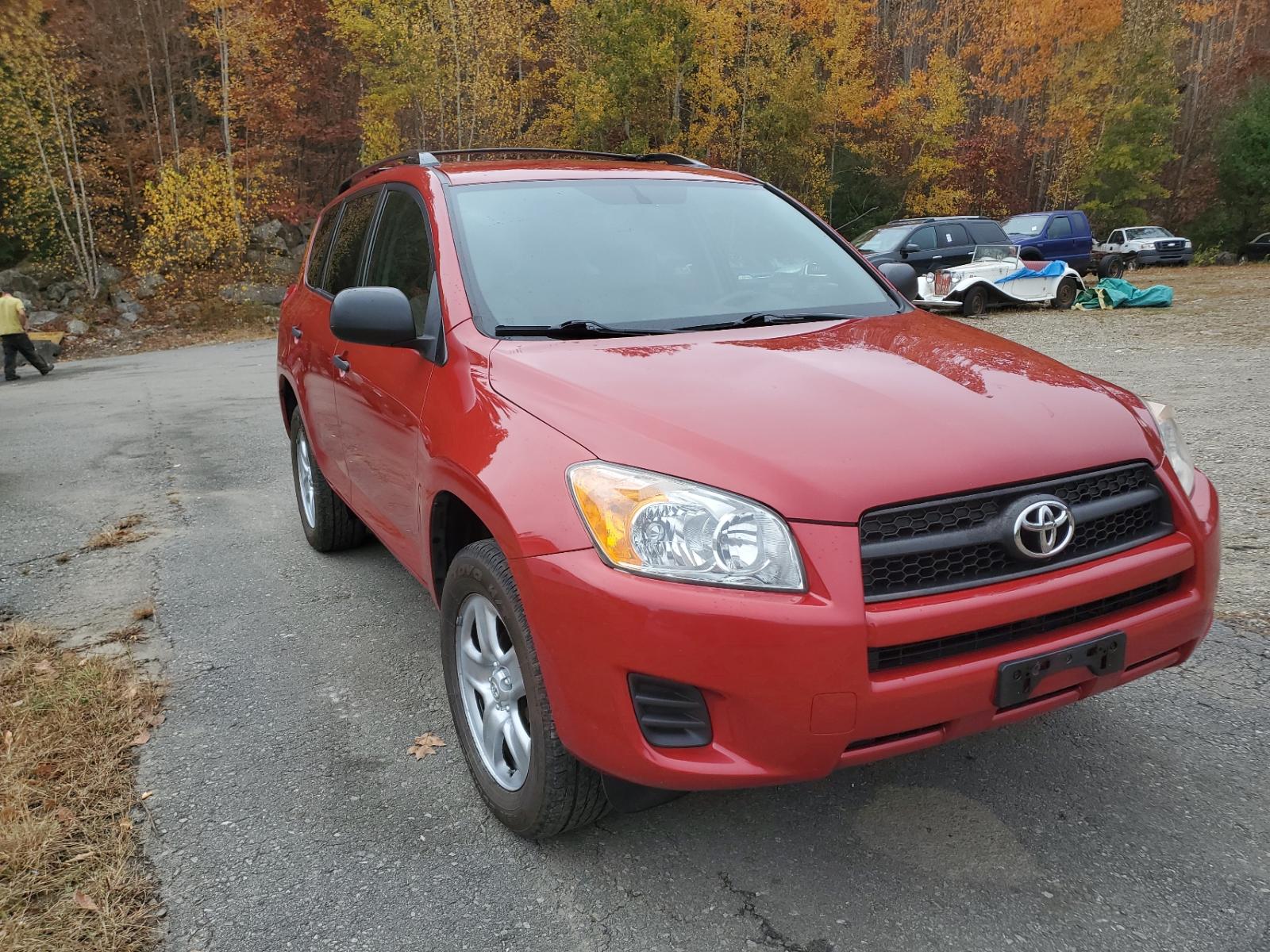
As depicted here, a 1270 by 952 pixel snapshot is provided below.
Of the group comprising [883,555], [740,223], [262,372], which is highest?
[740,223]

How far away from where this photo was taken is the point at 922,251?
17.7 meters

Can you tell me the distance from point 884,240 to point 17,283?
70.6ft

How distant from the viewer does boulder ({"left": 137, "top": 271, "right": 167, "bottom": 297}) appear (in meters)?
24.6

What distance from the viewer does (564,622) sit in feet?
6.61

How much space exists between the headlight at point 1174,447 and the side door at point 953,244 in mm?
16254

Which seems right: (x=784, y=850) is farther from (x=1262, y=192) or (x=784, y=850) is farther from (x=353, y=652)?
(x=1262, y=192)

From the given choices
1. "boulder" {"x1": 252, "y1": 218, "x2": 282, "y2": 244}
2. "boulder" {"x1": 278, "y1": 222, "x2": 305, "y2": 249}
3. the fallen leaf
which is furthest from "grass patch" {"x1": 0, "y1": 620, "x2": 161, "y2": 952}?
"boulder" {"x1": 278, "y1": 222, "x2": 305, "y2": 249}

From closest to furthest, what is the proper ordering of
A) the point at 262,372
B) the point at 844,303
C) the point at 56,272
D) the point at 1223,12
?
the point at 844,303 → the point at 262,372 → the point at 56,272 → the point at 1223,12

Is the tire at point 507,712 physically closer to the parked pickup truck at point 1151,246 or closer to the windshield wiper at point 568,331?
the windshield wiper at point 568,331

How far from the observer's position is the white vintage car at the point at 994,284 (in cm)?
1530

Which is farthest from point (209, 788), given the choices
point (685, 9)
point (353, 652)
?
point (685, 9)

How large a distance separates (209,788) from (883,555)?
2.15 metres

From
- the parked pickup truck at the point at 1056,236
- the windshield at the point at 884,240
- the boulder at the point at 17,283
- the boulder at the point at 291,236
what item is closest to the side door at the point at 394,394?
the windshield at the point at 884,240

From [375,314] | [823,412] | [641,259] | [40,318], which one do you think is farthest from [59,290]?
[823,412]
